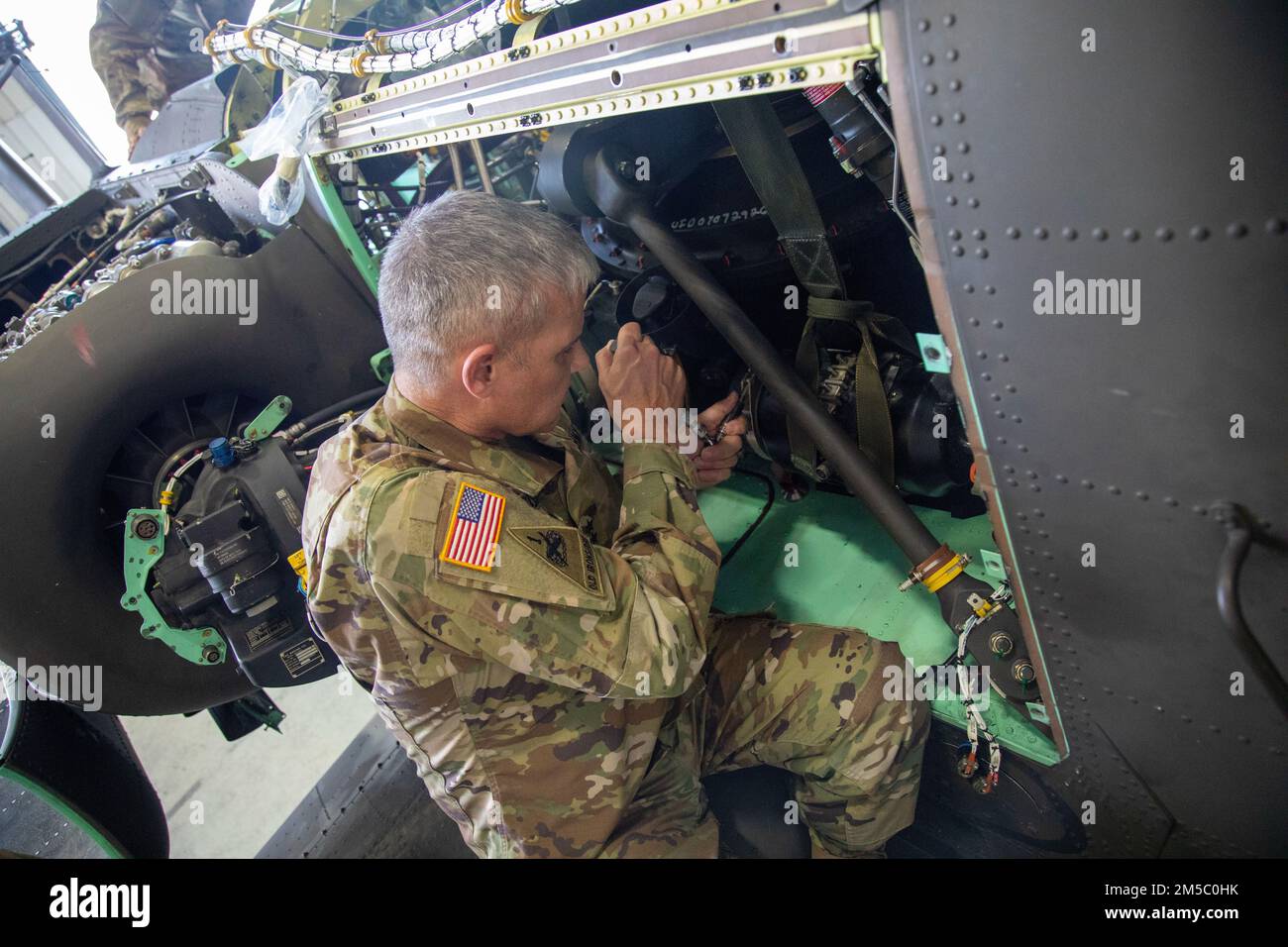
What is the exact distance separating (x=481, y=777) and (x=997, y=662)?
3.37 feet

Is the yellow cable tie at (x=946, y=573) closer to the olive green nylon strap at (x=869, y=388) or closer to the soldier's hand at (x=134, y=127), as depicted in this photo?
the olive green nylon strap at (x=869, y=388)

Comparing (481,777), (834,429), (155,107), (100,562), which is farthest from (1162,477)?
(155,107)

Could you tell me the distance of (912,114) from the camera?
0.90 m

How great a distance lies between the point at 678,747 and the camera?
5.39 ft

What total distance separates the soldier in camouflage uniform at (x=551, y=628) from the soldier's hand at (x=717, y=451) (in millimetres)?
302

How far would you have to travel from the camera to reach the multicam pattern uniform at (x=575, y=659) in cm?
123

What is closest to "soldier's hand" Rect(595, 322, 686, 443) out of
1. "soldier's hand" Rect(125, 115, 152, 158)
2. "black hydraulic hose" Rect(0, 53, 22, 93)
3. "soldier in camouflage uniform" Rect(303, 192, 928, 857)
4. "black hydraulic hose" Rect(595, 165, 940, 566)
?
"soldier in camouflage uniform" Rect(303, 192, 928, 857)

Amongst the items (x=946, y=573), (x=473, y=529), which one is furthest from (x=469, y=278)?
(x=946, y=573)

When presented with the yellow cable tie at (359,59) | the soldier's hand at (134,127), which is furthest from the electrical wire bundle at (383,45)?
the soldier's hand at (134,127)

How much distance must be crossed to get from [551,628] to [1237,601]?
3.17 feet

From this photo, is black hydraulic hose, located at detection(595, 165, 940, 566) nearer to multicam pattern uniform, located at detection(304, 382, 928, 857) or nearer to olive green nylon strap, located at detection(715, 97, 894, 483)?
olive green nylon strap, located at detection(715, 97, 894, 483)

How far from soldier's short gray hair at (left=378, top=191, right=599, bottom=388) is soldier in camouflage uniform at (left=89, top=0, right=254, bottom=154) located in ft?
14.1

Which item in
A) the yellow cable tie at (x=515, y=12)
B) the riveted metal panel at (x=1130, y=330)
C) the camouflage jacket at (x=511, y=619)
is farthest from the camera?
the yellow cable tie at (x=515, y=12)
